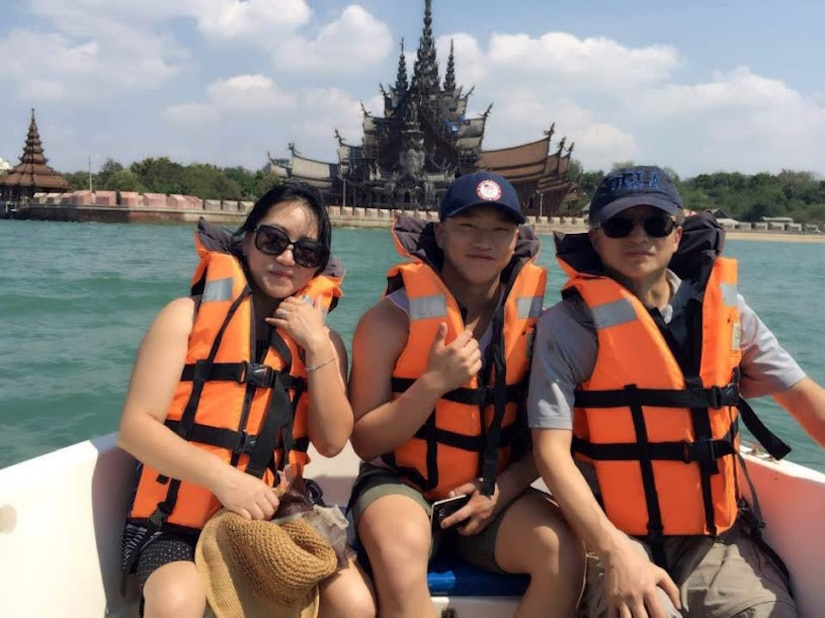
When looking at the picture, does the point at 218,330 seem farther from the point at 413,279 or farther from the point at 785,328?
the point at 785,328

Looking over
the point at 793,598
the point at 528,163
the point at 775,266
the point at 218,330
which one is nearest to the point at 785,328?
the point at 793,598

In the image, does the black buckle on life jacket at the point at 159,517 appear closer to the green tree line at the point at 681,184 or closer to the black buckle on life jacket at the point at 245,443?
the black buckle on life jacket at the point at 245,443

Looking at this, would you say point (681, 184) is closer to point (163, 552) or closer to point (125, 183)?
point (125, 183)

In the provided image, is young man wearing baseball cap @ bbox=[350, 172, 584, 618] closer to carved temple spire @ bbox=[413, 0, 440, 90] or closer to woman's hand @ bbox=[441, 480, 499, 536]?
woman's hand @ bbox=[441, 480, 499, 536]

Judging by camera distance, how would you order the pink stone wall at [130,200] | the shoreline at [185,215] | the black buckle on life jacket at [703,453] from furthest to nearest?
the pink stone wall at [130,200]
the shoreline at [185,215]
the black buckle on life jacket at [703,453]

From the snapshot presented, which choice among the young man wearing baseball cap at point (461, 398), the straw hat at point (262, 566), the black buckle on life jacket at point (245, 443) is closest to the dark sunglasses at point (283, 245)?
the young man wearing baseball cap at point (461, 398)

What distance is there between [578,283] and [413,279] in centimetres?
49

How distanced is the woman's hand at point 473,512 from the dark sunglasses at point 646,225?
798mm

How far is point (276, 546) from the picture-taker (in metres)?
1.61

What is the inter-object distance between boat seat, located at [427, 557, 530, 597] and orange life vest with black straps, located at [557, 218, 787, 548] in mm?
326

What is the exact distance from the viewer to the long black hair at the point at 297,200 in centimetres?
203

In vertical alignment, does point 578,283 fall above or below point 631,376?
above

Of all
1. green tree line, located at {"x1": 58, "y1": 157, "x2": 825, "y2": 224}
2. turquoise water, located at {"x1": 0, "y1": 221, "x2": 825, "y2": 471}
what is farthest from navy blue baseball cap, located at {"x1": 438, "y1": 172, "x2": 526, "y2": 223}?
green tree line, located at {"x1": 58, "y1": 157, "x2": 825, "y2": 224}

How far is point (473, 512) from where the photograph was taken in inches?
74.7
